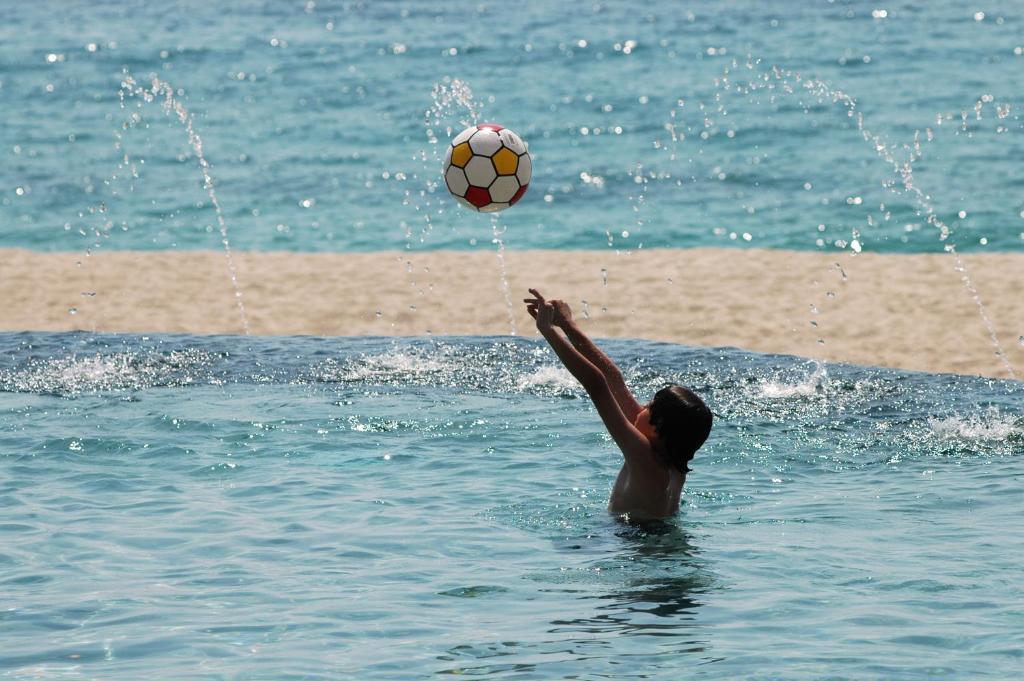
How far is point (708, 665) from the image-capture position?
6039 millimetres

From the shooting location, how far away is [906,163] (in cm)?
2525

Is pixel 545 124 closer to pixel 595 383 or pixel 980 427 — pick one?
pixel 980 427

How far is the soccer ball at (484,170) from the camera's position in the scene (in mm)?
9750

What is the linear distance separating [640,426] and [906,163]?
1909 cm

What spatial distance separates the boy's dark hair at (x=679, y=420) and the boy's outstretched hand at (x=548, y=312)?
2.54ft

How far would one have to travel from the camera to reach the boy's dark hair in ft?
23.9

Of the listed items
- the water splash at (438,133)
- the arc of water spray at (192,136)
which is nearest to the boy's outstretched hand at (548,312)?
the arc of water spray at (192,136)

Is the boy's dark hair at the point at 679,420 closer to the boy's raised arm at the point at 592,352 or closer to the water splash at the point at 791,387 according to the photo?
the boy's raised arm at the point at 592,352

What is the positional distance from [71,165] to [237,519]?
20.3 m

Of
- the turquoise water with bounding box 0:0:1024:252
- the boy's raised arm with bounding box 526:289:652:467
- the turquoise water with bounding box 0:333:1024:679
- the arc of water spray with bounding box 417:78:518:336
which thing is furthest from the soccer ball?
the arc of water spray with bounding box 417:78:518:336

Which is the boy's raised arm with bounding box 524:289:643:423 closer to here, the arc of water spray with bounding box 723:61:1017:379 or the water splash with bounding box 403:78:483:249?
the arc of water spray with bounding box 723:61:1017:379

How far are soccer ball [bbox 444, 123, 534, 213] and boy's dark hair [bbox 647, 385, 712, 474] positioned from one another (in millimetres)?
2771

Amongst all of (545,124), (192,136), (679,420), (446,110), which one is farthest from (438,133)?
(679,420)

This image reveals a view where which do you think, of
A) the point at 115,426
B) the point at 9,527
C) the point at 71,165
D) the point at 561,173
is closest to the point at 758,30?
the point at 561,173
